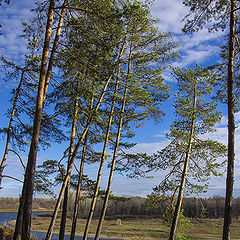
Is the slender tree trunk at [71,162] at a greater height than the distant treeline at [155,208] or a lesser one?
greater

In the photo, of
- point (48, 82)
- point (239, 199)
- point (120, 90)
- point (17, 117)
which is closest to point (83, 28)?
point (48, 82)

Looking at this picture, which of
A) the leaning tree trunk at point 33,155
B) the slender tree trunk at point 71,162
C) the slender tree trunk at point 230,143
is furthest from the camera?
the slender tree trunk at point 71,162

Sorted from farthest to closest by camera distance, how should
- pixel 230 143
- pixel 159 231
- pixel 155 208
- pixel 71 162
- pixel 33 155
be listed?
pixel 155 208 < pixel 159 231 < pixel 71 162 < pixel 230 143 < pixel 33 155

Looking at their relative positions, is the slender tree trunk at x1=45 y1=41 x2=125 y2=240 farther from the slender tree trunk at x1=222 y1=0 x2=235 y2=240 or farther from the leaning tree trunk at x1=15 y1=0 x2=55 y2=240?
the slender tree trunk at x1=222 y1=0 x2=235 y2=240

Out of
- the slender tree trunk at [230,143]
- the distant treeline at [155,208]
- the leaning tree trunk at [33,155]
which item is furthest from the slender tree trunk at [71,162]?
the distant treeline at [155,208]

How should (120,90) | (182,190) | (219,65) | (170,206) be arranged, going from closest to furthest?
1. (219,65)
2. (120,90)
3. (182,190)
4. (170,206)

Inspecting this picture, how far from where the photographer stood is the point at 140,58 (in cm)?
1156

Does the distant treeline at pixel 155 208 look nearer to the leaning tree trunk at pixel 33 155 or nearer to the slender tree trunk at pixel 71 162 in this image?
the slender tree trunk at pixel 71 162

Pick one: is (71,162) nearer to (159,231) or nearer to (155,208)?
(159,231)

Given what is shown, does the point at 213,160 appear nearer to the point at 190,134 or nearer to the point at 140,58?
the point at 190,134

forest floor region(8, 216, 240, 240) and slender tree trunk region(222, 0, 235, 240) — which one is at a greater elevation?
slender tree trunk region(222, 0, 235, 240)

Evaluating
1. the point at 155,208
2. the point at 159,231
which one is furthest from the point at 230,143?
the point at 155,208

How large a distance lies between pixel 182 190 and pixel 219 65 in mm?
6421

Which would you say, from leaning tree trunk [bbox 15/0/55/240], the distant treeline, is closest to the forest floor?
the distant treeline
